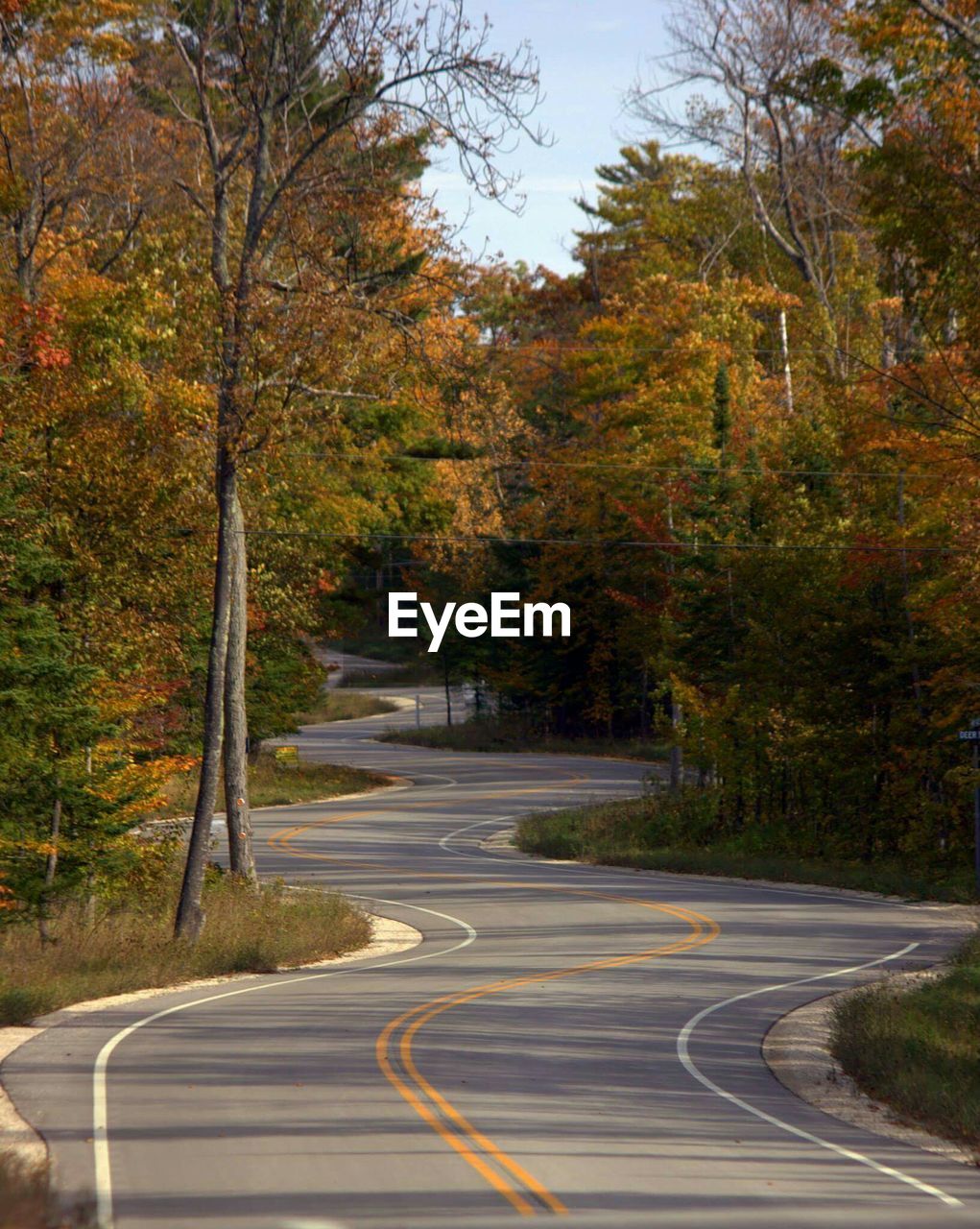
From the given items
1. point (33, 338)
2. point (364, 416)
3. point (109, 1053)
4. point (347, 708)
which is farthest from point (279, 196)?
point (347, 708)

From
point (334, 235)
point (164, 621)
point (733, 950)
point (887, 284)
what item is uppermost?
point (334, 235)

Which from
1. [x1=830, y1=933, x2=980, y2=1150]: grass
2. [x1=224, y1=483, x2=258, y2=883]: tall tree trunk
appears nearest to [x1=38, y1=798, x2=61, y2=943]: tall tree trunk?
[x1=224, y1=483, x2=258, y2=883]: tall tree trunk

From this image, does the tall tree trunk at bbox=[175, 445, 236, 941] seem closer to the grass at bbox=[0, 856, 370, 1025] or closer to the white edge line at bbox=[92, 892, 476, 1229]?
the grass at bbox=[0, 856, 370, 1025]

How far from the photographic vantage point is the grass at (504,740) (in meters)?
66.0

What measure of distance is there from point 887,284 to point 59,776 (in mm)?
15394

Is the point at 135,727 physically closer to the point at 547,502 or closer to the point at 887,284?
the point at 887,284

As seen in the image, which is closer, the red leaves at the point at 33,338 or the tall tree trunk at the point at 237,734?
the red leaves at the point at 33,338

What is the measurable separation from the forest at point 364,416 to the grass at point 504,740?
872 centimetres

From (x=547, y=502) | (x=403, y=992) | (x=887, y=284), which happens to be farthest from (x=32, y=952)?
(x=547, y=502)

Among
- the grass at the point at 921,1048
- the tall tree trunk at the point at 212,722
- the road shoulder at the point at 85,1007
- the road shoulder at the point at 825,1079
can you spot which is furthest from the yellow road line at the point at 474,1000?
the tall tree trunk at the point at 212,722

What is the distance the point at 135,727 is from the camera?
29828 mm

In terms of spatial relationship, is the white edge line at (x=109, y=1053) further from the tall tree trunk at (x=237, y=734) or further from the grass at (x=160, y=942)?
the tall tree trunk at (x=237, y=734)

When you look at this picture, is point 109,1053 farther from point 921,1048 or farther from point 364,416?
point 364,416

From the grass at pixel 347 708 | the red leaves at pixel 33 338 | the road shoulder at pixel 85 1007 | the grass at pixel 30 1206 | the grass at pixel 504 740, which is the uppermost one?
the red leaves at pixel 33 338
